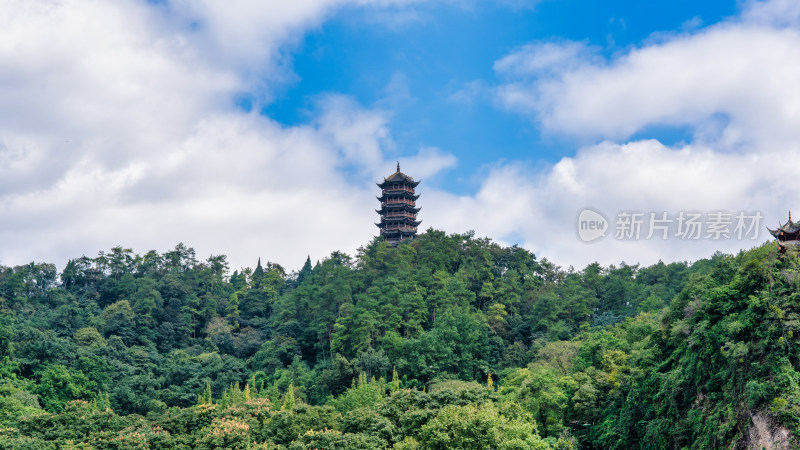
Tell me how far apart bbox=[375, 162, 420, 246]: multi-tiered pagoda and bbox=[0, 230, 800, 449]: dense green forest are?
7.82 m

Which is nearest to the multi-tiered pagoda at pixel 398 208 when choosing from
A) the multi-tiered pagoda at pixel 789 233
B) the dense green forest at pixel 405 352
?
the dense green forest at pixel 405 352

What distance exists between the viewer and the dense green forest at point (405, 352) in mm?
18969

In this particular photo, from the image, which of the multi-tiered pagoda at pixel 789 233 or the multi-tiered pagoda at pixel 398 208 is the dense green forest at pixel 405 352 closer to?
the multi-tiered pagoda at pixel 789 233

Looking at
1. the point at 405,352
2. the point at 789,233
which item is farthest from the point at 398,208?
the point at 789,233

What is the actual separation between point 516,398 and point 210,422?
12069 mm

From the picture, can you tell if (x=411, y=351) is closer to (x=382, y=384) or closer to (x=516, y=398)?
(x=382, y=384)

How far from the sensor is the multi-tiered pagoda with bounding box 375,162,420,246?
5666 centimetres

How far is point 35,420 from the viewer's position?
85.3ft

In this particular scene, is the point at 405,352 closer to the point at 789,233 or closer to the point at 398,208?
the point at 789,233

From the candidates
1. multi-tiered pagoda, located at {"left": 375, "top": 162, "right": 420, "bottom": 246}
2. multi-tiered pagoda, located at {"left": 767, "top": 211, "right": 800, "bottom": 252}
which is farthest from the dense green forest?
multi-tiered pagoda, located at {"left": 375, "top": 162, "right": 420, "bottom": 246}

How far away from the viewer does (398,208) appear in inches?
2243

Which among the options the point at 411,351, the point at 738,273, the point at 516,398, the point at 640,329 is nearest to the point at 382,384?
the point at 411,351

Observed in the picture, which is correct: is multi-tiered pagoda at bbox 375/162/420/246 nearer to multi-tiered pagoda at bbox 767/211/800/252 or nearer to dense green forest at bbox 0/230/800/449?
dense green forest at bbox 0/230/800/449

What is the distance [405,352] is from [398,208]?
22.6m
